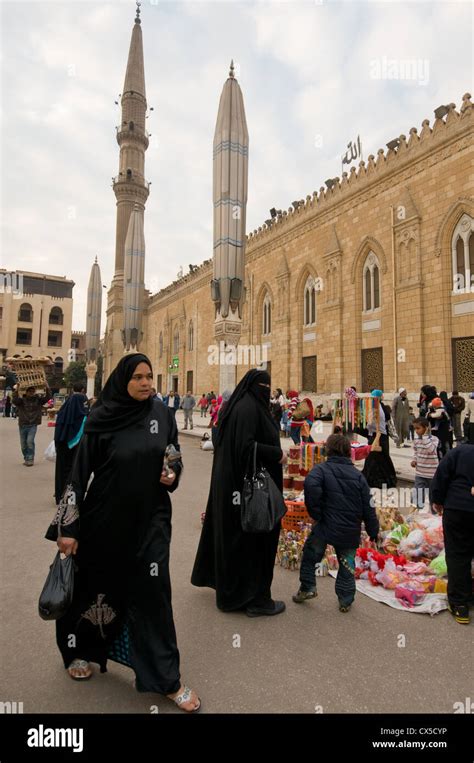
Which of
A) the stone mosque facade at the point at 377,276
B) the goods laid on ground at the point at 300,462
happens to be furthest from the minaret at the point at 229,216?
the goods laid on ground at the point at 300,462

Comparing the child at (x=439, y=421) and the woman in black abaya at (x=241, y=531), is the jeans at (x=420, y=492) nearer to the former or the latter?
the child at (x=439, y=421)

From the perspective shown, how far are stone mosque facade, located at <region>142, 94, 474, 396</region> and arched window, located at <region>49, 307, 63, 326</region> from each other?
3186 cm

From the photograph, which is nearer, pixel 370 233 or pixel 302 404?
pixel 302 404

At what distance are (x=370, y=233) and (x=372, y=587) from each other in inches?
571

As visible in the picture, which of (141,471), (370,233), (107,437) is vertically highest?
(370,233)

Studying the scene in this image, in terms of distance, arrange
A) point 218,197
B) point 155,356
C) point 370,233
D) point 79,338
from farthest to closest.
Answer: point 79,338 → point 155,356 → point 370,233 → point 218,197

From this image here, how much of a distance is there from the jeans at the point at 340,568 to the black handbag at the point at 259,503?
0.49m

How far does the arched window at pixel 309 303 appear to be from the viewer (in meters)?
18.1

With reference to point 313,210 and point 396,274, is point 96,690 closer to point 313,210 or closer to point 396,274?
point 396,274

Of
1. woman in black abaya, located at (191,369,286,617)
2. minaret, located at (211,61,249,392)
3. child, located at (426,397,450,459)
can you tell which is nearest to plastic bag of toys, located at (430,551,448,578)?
woman in black abaya, located at (191,369,286,617)

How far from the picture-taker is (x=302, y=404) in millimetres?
6672

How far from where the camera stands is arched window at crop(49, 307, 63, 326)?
4562 centimetres

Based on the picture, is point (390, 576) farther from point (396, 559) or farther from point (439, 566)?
point (439, 566)

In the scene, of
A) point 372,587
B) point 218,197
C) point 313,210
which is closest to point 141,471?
point 372,587
